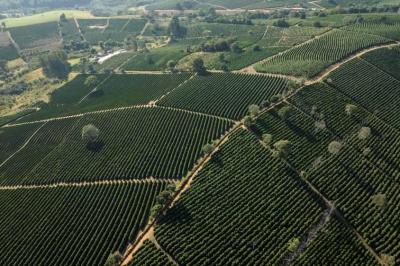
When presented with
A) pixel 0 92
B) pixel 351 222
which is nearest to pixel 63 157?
pixel 351 222

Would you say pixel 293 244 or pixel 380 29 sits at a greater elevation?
pixel 380 29

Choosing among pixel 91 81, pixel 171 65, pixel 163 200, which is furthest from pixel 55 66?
pixel 163 200

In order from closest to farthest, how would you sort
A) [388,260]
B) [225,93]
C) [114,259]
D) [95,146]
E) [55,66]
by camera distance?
[388,260] → [114,259] → [95,146] → [225,93] → [55,66]

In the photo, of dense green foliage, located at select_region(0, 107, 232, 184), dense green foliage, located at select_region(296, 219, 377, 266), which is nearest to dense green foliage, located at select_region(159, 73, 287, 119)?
dense green foliage, located at select_region(0, 107, 232, 184)

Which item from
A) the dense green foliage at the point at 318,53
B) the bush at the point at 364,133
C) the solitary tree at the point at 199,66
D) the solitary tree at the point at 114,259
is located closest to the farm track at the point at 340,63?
the dense green foliage at the point at 318,53

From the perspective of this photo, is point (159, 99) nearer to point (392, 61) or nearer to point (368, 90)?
point (368, 90)

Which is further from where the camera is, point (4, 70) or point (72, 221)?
point (4, 70)

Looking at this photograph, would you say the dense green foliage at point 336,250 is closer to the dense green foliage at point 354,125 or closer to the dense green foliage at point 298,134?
the dense green foliage at point 298,134

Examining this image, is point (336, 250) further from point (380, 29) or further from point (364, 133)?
point (380, 29)
